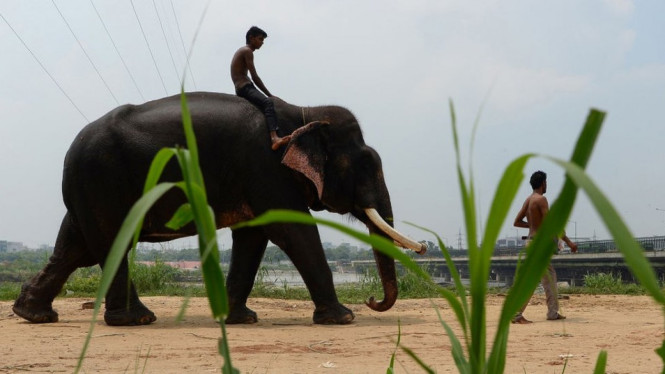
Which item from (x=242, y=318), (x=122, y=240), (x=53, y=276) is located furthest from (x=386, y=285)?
(x=122, y=240)

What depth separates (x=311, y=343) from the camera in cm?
618

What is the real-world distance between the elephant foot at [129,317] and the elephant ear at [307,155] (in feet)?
6.30

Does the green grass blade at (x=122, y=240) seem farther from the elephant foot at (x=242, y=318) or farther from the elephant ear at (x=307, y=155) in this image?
the elephant foot at (x=242, y=318)

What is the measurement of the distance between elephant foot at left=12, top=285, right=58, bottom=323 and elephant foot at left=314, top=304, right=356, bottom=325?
260cm

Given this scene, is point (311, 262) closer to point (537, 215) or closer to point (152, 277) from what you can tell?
point (537, 215)

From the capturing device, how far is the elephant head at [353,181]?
27.0 ft

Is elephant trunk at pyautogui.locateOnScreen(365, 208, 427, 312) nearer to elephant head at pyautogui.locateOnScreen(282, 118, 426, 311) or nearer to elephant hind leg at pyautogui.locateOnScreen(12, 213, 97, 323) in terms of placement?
elephant head at pyautogui.locateOnScreen(282, 118, 426, 311)

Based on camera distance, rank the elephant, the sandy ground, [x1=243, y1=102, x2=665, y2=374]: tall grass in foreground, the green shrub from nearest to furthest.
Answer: [x1=243, y1=102, x2=665, y2=374]: tall grass in foreground, the sandy ground, the elephant, the green shrub

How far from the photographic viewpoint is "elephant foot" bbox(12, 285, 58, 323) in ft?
27.0

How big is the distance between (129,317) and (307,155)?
2.24 metres

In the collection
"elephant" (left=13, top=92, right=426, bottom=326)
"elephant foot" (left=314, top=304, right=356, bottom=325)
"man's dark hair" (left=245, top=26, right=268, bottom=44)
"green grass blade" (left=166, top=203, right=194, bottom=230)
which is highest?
"man's dark hair" (left=245, top=26, right=268, bottom=44)

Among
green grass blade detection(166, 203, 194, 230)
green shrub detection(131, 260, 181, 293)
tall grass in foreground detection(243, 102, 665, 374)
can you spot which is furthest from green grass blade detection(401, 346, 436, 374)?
green shrub detection(131, 260, 181, 293)

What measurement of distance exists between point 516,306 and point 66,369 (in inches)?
156

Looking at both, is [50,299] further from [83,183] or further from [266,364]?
[266,364]
